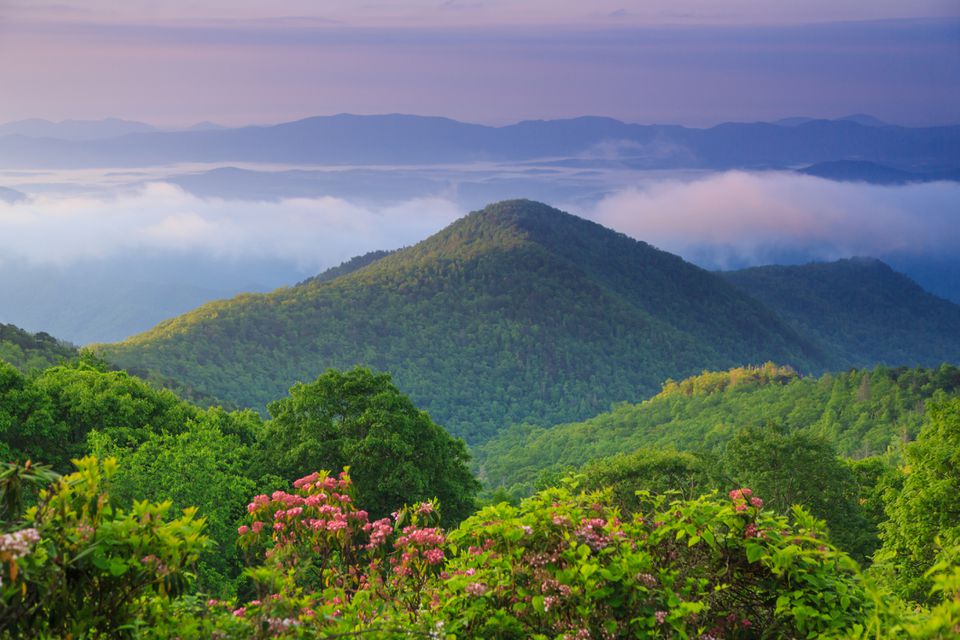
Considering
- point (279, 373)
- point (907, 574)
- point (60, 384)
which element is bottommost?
point (279, 373)

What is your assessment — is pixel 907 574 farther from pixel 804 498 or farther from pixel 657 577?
pixel 657 577

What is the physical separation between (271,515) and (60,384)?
22557 millimetres

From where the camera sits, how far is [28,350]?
59156 mm

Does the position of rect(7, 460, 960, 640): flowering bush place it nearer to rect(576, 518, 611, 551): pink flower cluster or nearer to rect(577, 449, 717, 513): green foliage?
rect(576, 518, 611, 551): pink flower cluster

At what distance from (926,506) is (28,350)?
2323 inches

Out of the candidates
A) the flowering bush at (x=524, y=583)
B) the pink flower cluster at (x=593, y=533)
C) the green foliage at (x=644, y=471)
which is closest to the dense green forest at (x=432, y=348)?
the green foliage at (x=644, y=471)

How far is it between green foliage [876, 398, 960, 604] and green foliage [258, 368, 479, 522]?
12.9 metres

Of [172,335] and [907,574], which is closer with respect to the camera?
[907,574]

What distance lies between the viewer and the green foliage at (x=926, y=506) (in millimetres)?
20422

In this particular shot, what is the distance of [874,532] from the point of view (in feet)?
108

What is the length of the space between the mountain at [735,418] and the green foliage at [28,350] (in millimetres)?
Result: 35667

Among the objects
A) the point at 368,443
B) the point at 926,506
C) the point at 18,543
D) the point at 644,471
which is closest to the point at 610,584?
the point at 18,543

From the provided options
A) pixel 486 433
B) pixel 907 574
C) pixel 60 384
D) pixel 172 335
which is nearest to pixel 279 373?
pixel 172 335

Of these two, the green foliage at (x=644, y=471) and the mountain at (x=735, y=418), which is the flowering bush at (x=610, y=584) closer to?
the green foliage at (x=644, y=471)
